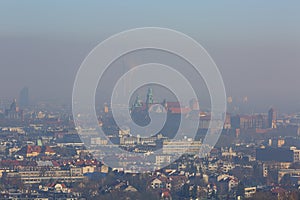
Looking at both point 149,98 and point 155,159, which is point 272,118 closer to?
point 149,98

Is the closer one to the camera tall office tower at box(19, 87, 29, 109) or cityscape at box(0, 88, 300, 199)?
cityscape at box(0, 88, 300, 199)

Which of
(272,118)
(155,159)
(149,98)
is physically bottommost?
(155,159)

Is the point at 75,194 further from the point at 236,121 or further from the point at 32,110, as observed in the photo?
the point at 32,110

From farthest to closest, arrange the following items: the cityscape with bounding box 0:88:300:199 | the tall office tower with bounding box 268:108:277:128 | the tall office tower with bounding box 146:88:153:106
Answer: the tall office tower with bounding box 268:108:277:128 < the tall office tower with bounding box 146:88:153:106 < the cityscape with bounding box 0:88:300:199

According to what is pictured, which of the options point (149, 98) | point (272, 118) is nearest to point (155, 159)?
point (149, 98)

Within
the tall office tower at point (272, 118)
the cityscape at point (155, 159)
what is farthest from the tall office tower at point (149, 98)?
the tall office tower at point (272, 118)

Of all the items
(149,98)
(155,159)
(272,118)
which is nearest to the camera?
(155,159)

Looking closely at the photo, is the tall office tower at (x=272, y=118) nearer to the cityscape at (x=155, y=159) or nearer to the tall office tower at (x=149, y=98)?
the cityscape at (x=155, y=159)

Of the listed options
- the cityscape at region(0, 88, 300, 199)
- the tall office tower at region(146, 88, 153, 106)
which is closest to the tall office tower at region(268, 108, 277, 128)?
the cityscape at region(0, 88, 300, 199)

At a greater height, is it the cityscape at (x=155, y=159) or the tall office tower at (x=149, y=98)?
the tall office tower at (x=149, y=98)

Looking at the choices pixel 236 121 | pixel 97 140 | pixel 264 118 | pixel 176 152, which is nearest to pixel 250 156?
pixel 176 152

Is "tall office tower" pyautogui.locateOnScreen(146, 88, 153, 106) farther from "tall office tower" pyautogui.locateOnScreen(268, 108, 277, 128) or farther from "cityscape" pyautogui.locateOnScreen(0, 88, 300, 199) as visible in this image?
"tall office tower" pyautogui.locateOnScreen(268, 108, 277, 128)
